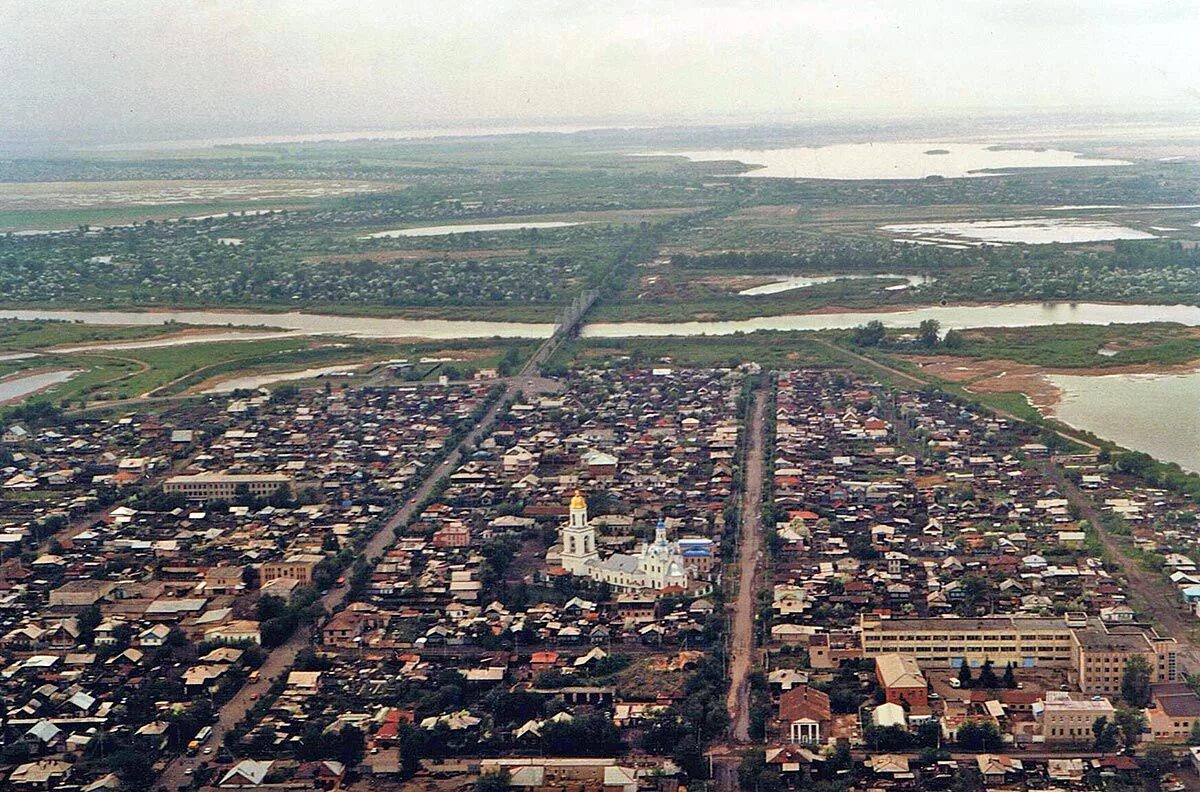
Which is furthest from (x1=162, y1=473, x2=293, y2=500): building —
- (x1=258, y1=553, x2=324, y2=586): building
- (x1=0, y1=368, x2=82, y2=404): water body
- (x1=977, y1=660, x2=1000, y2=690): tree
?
(x1=977, y1=660, x2=1000, y2=690): tree

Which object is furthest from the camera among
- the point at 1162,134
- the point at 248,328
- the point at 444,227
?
the point at 1162,134

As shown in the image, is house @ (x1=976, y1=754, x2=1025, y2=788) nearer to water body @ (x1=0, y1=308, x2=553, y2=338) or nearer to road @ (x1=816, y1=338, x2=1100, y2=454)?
road @ (x1=816, y1=338, x2=1100, y2=454)

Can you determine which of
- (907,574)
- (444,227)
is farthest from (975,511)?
(444,227)

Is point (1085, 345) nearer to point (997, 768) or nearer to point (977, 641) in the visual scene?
point (977, 641)

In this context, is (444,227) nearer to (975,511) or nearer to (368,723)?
(975,511)

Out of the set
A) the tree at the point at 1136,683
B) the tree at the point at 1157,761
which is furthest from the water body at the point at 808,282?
the tree at the point at 1157,761

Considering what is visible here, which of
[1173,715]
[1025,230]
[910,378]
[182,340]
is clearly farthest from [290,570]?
[1025,230]
